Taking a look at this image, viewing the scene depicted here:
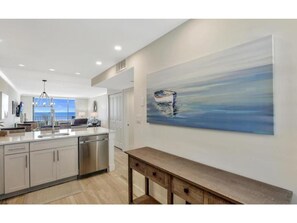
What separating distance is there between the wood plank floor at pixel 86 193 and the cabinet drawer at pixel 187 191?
4.02ft

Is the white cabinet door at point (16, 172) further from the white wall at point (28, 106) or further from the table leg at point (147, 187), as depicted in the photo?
the white wall at point (28, 106)

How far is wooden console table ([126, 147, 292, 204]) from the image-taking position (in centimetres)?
94

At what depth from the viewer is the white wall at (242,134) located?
1007 mm

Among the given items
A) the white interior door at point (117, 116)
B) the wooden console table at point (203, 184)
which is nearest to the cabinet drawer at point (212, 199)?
the wooden console table at point (203, 184)

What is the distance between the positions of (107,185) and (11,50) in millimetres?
2839

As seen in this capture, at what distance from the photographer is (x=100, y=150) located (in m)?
3.22

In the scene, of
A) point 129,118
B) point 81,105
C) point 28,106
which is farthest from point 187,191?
point 28,106

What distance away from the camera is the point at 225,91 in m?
1.32

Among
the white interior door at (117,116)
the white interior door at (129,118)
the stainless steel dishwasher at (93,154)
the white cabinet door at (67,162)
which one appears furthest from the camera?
the white interior door at (117,116)

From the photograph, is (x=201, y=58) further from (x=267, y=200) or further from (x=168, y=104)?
(x=267, y=200)

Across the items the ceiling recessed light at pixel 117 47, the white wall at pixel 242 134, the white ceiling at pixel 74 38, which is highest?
the ceiling recessed light at pixel 117 47


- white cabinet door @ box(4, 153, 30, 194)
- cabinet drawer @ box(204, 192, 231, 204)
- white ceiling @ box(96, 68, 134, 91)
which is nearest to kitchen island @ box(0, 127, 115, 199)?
white cabinet door @ box(4, 153, 30, 194)
